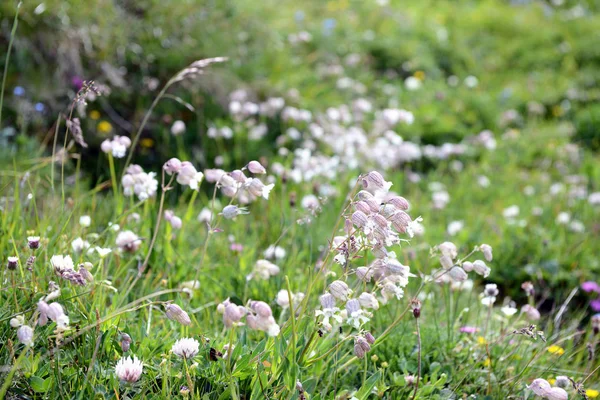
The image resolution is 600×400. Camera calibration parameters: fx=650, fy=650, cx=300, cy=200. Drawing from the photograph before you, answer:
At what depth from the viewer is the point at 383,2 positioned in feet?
25.5

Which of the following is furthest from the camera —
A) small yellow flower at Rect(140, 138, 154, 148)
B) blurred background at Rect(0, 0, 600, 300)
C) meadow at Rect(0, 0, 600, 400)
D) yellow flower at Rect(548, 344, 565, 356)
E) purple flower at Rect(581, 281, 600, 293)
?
small yellow flower at Rect(140, 138, 154, 148)

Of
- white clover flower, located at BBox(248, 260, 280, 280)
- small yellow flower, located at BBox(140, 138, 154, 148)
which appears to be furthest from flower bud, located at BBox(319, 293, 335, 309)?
small yellow flower, located at BBox(140, 138, 154, 148)

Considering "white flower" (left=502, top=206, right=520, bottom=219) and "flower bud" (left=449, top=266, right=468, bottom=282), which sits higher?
"flower bud" (left=449, top=266, right=468, bottom=282)

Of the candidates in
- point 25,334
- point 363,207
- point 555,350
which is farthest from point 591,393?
point 25,334

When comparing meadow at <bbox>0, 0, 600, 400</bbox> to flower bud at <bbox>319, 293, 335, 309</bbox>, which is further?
meadow at <bbox>0, 0, 600, 400</bbox>

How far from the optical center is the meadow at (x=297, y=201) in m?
1.82

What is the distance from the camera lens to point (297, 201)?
3.81m

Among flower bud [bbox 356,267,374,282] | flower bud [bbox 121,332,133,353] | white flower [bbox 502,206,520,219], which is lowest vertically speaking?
white flower [bbox 502,206,520,219]

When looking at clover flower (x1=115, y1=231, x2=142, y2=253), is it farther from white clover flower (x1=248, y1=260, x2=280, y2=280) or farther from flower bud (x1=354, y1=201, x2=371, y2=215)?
flower bud (x1=354, y1=201, x2=371, y2=215)

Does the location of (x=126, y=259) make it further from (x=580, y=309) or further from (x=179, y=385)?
(x=580, y=309)

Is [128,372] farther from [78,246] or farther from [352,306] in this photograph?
[78,246]

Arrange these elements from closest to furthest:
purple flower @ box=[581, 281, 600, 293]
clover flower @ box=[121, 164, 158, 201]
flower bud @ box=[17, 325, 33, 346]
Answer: flower bud @ box=[17, 325, 33, 346]
clover flower @ box=[121, 164, 158, 201]
purple flower @ box=[581, 281, 600, 293]

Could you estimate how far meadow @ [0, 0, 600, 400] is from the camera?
1824 mm

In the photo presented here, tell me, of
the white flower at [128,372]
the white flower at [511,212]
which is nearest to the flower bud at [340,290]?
the white flower at [128,372]
